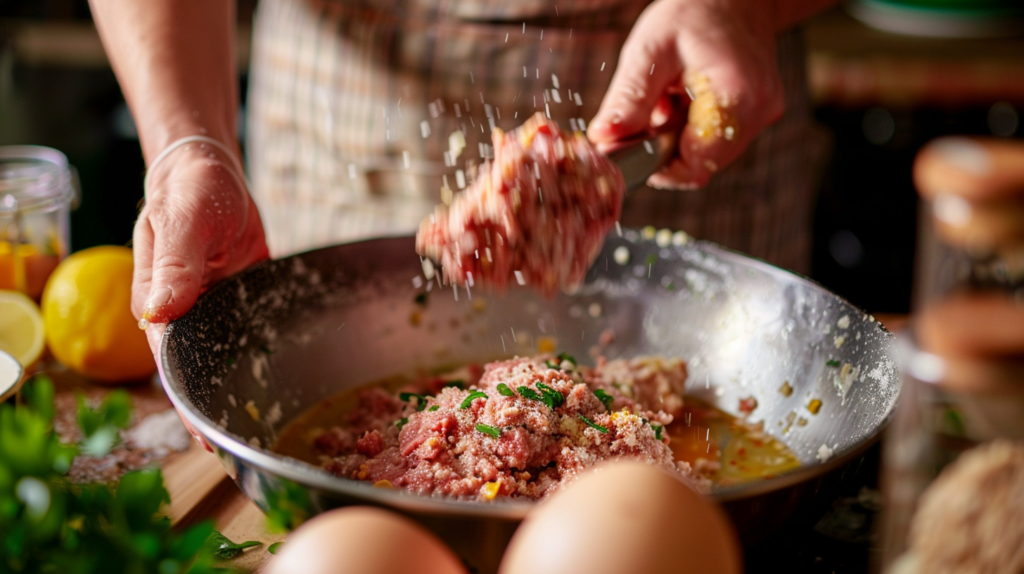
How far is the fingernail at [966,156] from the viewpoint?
540mm

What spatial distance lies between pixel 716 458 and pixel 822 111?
97.5 inches

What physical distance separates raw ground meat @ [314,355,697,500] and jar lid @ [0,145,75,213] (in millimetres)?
860

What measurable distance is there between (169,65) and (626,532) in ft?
3.87

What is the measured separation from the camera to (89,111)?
341cm

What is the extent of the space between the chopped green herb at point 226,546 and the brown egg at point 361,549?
1.25 feet

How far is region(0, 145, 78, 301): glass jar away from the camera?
1.51 meters

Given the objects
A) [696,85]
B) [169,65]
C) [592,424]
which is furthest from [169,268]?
[696,85]

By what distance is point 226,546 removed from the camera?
0.96 m

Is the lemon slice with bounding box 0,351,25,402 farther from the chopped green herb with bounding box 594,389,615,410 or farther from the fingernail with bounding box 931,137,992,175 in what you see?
the fingernail with bounding box 931,137,992,175

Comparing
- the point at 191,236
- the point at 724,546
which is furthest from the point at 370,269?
the point at 724,546

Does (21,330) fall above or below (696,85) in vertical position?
below

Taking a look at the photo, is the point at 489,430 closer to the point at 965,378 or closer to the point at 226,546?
the point at 226,546

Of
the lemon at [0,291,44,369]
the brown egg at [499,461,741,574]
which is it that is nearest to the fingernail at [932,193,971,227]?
the brown egg at [499,461,741,574]

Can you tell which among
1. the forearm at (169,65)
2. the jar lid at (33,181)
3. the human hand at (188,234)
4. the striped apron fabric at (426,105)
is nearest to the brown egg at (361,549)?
the human hand at (188,234)
